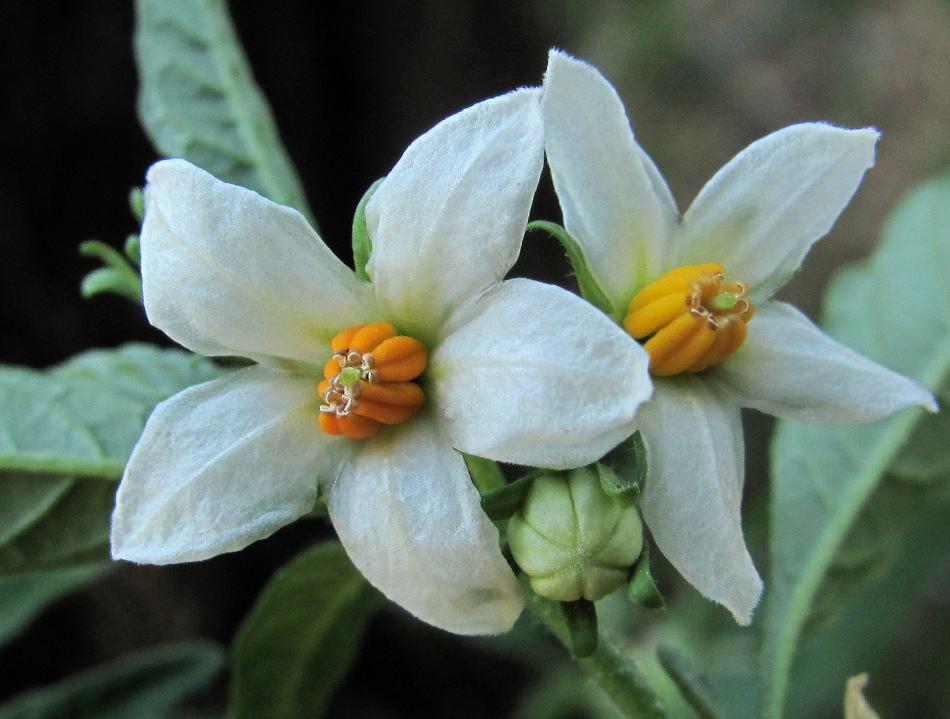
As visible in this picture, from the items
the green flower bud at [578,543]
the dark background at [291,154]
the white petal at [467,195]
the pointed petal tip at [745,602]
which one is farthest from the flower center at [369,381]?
the dark background at [291,154]

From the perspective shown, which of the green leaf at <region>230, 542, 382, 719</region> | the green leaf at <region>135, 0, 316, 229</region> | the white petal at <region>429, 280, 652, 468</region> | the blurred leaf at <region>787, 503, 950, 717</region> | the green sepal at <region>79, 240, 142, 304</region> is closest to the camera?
the white petal at <region>429, 280, 652, 468</region>

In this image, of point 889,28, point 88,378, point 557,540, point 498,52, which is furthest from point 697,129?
point 557,540

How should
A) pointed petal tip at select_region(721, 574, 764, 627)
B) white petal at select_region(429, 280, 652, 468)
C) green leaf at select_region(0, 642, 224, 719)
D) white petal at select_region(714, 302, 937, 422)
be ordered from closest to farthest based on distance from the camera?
white petal at select_region(429, 280, 652, 468) → pointed petal tip at select_region(721, 574, 764, 627) → white petal at select_region(714, 302, 937, 422) → green leaf at select_region(0, 642, 224, 719)

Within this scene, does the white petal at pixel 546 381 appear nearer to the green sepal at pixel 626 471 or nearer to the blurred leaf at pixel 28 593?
the green sepal at pixel 626 471

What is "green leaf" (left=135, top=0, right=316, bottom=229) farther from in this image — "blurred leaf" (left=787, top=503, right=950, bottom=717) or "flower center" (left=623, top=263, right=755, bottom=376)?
"blurred leaf" (left=787, top=503, right=950, bottom=717)

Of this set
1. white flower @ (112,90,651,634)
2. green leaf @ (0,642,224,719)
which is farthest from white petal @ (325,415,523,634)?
green leaf @ (0,642,224,719)

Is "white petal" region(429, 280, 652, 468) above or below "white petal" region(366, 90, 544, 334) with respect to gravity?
below
